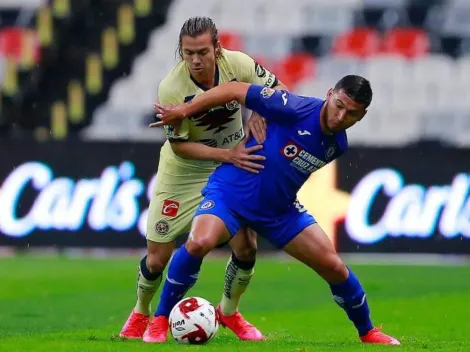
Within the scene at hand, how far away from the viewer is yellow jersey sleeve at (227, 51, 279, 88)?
809cm

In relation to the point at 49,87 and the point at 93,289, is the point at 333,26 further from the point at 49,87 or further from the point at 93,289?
the point at 93,289

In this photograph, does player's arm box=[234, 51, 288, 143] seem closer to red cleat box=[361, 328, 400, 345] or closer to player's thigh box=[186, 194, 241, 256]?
player's thigh box=[186, 194, 241, 256]

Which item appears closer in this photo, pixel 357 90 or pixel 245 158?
pixel 357 90

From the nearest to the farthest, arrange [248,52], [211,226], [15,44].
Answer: [211,226] → [248,52] → [15,44]

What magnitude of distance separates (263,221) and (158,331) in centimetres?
97

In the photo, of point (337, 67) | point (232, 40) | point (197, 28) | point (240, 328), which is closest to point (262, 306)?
point (240, 328)

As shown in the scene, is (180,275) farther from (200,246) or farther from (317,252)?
(317,252)

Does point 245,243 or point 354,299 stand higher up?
point 245,243

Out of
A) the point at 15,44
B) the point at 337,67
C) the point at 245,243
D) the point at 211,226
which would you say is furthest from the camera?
the point at 15,44

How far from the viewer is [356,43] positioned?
2267 cm

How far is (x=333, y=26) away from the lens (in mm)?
22938

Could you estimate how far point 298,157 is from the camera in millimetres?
7629

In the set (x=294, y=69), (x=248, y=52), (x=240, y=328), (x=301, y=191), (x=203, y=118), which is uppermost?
(x=203, y=118)

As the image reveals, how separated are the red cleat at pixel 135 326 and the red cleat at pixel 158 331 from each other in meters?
0.67
